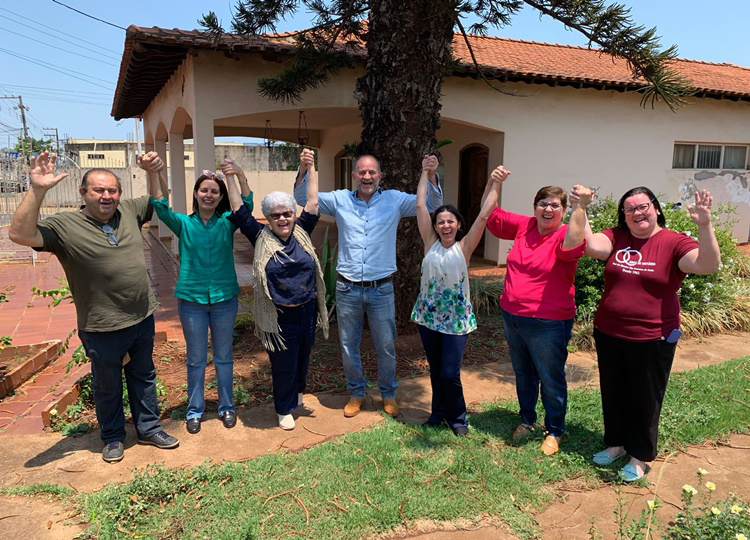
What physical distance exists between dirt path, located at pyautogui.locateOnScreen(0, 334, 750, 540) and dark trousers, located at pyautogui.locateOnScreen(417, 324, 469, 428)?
33cm

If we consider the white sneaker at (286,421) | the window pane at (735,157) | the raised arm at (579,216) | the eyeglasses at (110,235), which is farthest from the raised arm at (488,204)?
the window pane at (735,157)

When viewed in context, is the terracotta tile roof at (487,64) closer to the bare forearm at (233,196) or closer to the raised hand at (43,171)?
the bare forearm at (233,196)

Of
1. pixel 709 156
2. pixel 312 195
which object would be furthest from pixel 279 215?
pixel 709 156

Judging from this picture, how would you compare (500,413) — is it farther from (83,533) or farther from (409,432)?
(83,533)

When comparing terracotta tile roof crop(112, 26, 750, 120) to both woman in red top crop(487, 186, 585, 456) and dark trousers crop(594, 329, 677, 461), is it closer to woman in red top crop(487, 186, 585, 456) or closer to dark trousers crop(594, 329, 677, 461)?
woman in red top crop(487, 186, 585, 456)

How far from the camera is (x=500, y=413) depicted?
3900mm

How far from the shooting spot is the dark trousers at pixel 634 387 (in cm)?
289

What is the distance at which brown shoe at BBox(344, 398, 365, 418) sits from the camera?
3.82 metres

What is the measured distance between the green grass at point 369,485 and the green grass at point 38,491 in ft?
0.43

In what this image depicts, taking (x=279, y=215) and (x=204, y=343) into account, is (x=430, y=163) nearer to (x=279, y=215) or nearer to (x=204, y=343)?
(x=279, y=215)

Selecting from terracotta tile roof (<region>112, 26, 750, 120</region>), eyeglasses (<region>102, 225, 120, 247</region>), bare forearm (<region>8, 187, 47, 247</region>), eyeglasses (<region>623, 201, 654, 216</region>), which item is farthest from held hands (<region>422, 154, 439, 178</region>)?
terracotta tile roof (<region>112, 26, 750, 120</region>)

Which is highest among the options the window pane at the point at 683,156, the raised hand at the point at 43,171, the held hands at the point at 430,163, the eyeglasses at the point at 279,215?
the window pane at the point at 683,156

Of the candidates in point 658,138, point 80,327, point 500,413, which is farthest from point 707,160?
point 80,327

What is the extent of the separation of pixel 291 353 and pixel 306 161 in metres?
1.29
